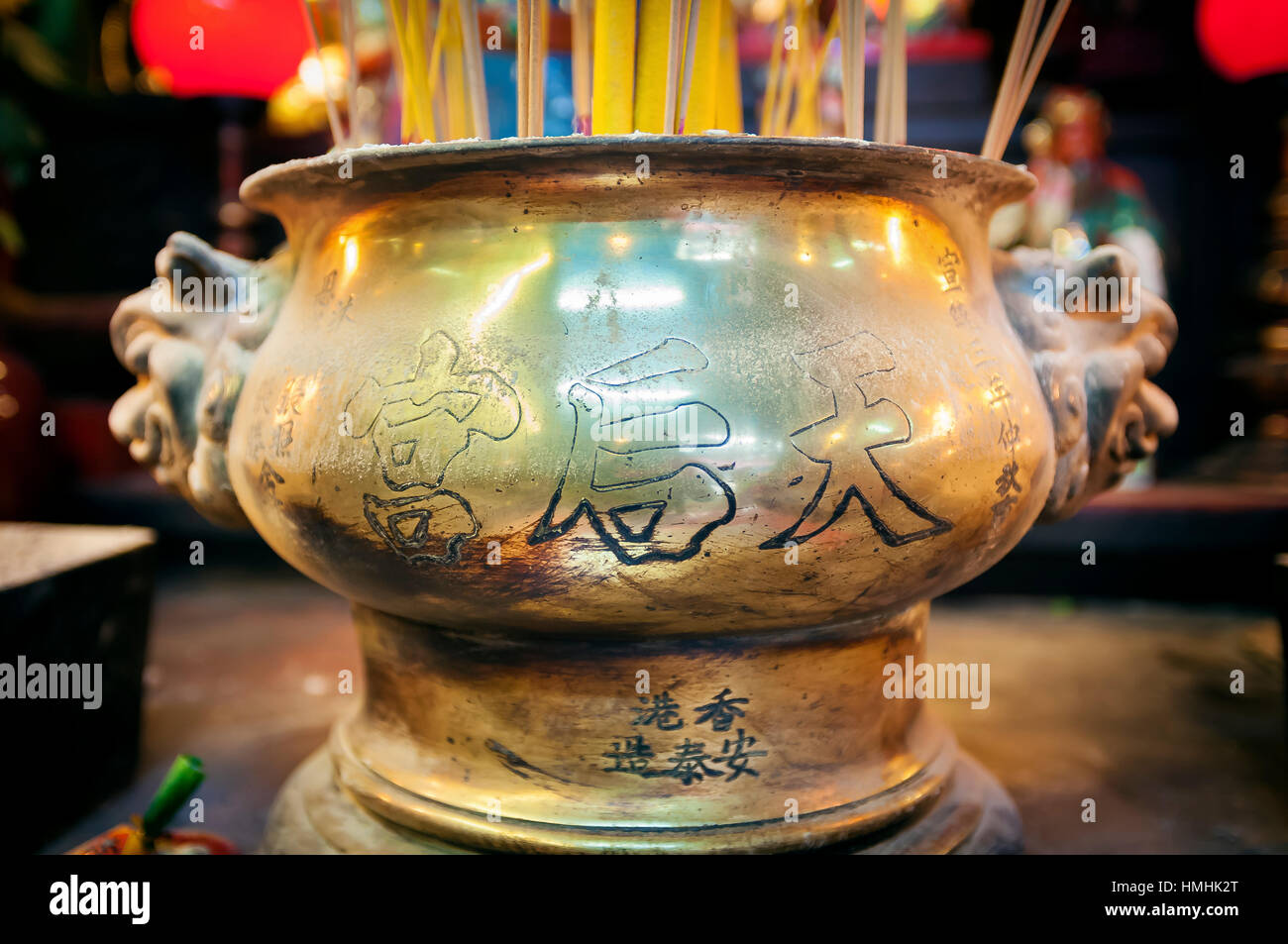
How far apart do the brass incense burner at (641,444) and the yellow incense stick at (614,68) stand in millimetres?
126

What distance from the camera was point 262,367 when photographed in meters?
0.84

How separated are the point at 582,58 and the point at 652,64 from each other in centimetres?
12

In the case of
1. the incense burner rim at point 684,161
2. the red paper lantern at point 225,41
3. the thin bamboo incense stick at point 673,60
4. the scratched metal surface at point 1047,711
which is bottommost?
the scratched metal surface at point 1047,711

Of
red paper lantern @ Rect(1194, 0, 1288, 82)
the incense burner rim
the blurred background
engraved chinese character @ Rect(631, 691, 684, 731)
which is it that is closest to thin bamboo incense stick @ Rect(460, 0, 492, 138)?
the incense burner rim

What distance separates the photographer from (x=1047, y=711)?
1.42 meters

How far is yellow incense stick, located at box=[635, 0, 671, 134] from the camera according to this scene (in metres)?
0.81

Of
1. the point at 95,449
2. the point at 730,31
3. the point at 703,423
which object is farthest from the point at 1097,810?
the point at 95,449

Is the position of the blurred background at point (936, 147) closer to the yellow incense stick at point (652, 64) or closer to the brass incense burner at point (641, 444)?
the brass incense burner at point (641, 444)

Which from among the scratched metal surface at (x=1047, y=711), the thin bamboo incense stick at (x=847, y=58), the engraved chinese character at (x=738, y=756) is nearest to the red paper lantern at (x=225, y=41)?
the scratched metal surface at (x=1047, y=711)

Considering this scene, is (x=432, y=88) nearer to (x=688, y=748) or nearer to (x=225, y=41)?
(x=688, y=748)

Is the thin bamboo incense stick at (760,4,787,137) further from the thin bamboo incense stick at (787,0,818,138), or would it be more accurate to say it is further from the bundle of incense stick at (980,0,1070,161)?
the bundle of incense stick at (980,0,1070,161)

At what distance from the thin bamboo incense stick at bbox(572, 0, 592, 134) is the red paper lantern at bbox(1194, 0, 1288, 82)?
1648 millimetres

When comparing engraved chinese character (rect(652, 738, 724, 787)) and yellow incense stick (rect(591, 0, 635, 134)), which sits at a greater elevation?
yellow incense stick (rect(591, 0, 635, 134))

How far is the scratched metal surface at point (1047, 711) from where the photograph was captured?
3.52 ft
